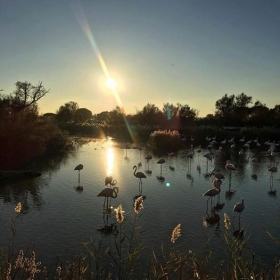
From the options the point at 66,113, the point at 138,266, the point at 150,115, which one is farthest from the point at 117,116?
the point at 138,266

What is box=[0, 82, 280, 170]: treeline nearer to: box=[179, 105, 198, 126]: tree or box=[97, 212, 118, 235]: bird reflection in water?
box=[179, 105, 198, 126]: tree

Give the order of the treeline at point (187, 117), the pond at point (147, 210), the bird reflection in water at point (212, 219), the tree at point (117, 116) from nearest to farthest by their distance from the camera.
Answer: the pond at point (147, 210), the bird reflection in water at point (212, 219), the treeline at point (187, 117), the tree at point (117, 116)

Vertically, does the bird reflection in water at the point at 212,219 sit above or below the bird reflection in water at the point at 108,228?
above

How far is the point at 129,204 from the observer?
13.4 meters

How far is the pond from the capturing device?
9.46m

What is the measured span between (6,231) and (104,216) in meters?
3.28

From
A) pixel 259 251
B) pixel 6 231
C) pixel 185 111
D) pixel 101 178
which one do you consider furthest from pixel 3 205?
pixel 185 111

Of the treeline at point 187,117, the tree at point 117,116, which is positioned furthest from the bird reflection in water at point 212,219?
the tree at point 117,116

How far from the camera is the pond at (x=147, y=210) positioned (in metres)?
9.46

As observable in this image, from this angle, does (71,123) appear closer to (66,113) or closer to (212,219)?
(66,113)

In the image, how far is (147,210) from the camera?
12656 millimetres

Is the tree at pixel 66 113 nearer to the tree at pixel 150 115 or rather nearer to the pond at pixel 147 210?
the tree at pixel 150 115

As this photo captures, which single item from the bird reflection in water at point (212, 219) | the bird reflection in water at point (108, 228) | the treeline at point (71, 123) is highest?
the treeline at point (71, 123)

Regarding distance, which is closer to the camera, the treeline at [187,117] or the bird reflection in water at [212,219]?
the bird reflection in water at [212,219]
